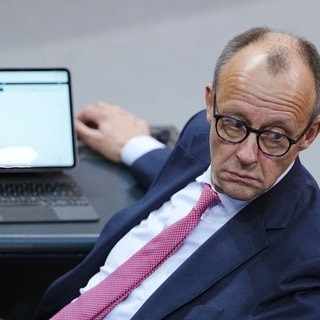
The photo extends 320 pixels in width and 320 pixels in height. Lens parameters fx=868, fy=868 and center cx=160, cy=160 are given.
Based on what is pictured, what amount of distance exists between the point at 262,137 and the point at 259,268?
0.63 ft

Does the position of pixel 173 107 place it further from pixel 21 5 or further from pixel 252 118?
pixel 252 118

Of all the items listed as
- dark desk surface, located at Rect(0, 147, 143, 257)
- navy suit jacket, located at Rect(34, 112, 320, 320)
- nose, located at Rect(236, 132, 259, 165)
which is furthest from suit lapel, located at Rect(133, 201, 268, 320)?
dark desk surface, located at Rect(0, 147, 143, 257)

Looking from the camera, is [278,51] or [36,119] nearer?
[278,51]

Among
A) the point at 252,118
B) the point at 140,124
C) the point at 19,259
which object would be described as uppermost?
the point at 252,118

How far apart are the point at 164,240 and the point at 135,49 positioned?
1.17 m

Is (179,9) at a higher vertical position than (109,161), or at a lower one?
higher

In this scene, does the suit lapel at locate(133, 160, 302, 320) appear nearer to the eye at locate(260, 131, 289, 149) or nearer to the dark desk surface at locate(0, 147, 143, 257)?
the eye at locate(260, 131, 289, 149)

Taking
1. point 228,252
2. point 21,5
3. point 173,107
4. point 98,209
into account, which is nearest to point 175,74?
point 173,107

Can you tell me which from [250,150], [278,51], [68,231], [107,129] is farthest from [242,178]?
[107,129]

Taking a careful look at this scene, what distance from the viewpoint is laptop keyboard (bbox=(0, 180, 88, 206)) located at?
64.6 inches

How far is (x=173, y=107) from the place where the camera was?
2496 mm

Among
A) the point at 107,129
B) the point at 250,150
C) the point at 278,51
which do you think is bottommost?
the point at 107,129

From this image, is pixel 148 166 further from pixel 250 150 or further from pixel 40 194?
pixel 250 150

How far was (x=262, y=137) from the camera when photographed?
47.1 inches
